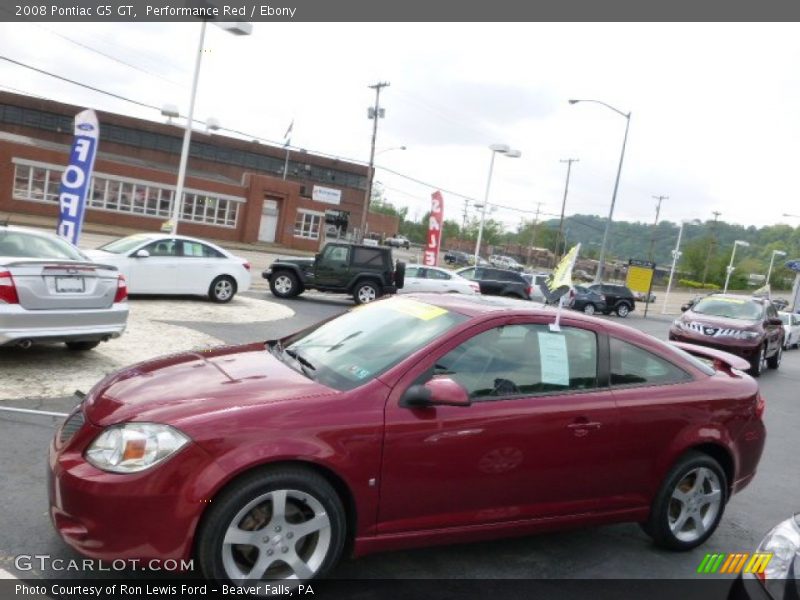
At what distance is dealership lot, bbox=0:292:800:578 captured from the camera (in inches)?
144

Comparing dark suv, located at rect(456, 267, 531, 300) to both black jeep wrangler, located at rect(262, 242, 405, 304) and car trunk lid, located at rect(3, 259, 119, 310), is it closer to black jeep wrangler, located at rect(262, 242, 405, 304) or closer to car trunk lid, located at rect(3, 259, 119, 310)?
black jeep wrangler, located at rect(262, 242, 405, 304)

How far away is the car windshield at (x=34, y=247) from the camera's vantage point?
22.4ft

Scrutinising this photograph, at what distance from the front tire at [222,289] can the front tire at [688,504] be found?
11.8 m

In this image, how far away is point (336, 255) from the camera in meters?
18.4

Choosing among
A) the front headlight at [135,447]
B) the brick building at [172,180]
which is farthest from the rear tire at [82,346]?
the brick building at [172,180]

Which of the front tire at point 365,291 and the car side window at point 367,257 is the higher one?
the car side window at point 367,257

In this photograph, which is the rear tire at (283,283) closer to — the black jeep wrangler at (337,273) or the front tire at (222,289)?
the black jeep wrangler at (337,273)

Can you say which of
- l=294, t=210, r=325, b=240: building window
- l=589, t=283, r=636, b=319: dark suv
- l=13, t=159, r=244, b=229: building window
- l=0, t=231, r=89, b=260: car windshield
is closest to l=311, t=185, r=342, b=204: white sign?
l=294, t=210, r=325, b=240: building window

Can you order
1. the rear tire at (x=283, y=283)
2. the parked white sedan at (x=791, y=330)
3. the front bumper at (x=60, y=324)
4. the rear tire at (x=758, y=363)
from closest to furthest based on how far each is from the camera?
the front bumper at (x=60, y=324), the rear tire at (x=758, y=363), the rear tire at (x=283, y=283), the parked white sedan at (x=791, y=330)

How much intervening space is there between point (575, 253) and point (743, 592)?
2.91 meters

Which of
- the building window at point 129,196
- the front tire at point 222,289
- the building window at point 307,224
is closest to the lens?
the front tire at point 222,289

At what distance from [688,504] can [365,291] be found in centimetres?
1444

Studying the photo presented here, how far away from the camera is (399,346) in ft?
12.3

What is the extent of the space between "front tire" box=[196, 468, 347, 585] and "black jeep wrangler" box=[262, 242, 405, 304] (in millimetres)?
14938
